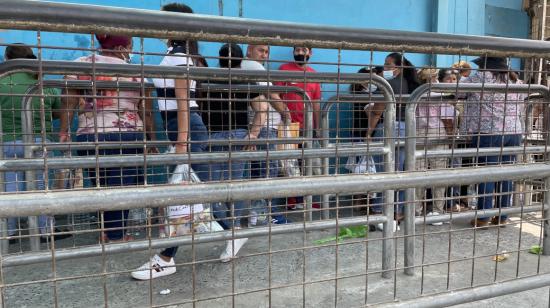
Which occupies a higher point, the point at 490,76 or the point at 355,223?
the point at 490,76

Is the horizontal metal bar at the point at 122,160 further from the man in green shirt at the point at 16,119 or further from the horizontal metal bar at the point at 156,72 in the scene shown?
the man in green shirt at the point at 16,119

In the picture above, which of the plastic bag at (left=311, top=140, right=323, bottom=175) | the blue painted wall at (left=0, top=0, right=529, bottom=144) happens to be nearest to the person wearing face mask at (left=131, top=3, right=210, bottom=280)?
the plastic bag at (left=311, top=140, right=323, bottom=175)

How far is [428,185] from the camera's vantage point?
1635mm

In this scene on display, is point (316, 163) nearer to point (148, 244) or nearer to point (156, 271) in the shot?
point (156, 271)

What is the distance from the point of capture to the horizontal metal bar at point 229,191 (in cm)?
119

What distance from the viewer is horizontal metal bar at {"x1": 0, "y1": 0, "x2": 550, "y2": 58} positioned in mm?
Answer: 1152

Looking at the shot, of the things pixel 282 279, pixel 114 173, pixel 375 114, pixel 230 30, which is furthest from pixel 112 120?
pixel 230 30

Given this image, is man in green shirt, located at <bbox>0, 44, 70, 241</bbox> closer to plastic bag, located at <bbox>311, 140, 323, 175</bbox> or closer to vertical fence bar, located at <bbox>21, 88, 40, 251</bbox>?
vertical fence bar, located at <bbox>21, 88, 40, 251</bbox>

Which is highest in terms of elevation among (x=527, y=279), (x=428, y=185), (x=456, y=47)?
(x=456, y=47)

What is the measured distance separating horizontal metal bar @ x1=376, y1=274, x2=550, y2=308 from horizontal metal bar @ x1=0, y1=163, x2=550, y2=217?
44cm

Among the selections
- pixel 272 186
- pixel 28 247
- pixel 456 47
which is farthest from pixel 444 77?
pixel 28 247

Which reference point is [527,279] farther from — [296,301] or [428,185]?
[296,301]

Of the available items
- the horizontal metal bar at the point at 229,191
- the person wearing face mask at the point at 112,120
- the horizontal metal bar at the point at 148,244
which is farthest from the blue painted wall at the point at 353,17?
the horizontal metal bar at the point at 229,191

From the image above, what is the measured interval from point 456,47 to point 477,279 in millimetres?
A: 1633
